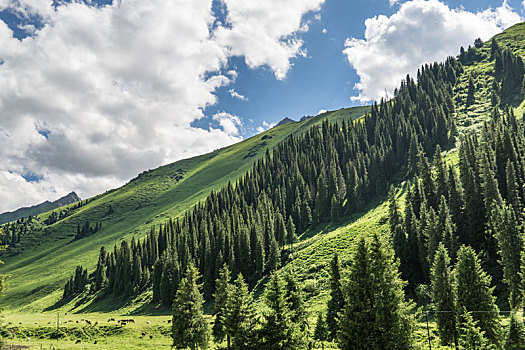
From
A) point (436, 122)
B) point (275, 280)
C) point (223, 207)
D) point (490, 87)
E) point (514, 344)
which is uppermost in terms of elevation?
point (490, 87)

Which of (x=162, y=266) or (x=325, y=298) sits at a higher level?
(x=162, y=266)

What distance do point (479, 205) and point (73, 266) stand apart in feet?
685

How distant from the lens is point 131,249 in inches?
5600

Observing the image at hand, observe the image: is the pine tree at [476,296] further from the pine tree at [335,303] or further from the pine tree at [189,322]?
the pine tree at [189,322]

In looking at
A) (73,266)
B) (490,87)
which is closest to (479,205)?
(490,87)

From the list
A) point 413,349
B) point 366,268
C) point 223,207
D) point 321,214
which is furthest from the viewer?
point 223,207

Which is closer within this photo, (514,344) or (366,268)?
(366,268)

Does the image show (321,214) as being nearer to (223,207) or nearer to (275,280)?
(223,207)

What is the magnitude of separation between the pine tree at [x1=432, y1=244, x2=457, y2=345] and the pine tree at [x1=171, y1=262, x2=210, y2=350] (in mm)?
32927

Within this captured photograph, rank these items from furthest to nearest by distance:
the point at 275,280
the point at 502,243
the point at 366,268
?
1. the point at 502,243
2. the point at 275,280
3. the point at 366,268

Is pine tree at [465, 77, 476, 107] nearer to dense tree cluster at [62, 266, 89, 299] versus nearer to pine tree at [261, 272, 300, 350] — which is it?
pine tree at [261, 272, 300, 350]

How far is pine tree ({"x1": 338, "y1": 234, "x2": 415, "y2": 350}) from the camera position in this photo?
79.9ft

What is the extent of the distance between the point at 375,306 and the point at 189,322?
31718mm

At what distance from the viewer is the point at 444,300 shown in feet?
141
